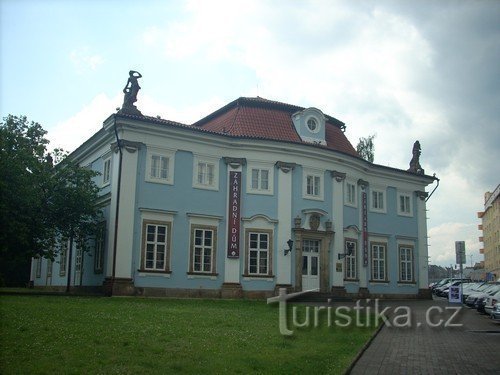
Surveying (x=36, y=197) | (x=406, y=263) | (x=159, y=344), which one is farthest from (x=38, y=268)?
(x=159, y=344)

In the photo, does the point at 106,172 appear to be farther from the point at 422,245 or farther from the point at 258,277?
the point at 422,245

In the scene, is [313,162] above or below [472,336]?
above

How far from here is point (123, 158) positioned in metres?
28.5

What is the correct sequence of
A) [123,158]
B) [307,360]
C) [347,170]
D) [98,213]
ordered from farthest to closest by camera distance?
[347,170] → [98,213] → [123,158] → [307,360]

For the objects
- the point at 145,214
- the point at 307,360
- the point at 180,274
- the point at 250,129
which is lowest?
the point at 307,360

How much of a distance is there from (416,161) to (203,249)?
19.2m

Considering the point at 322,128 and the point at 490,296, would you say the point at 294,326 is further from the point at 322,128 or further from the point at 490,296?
the point at 322,128

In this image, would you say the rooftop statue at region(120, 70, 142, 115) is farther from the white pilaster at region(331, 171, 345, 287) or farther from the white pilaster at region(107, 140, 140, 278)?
the white pilaster at region(331, 171, 345, 287)

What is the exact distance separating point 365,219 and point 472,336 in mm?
20177

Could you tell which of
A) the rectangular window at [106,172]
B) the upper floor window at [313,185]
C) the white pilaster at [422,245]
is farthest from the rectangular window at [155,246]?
the white pilaster at [422,245]

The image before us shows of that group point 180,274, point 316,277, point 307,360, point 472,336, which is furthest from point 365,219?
point 307,360

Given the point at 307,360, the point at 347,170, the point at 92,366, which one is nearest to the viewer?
the point at 92,366

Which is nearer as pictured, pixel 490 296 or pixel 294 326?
pixel 294 326

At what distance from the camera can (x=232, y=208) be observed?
30.9 m
